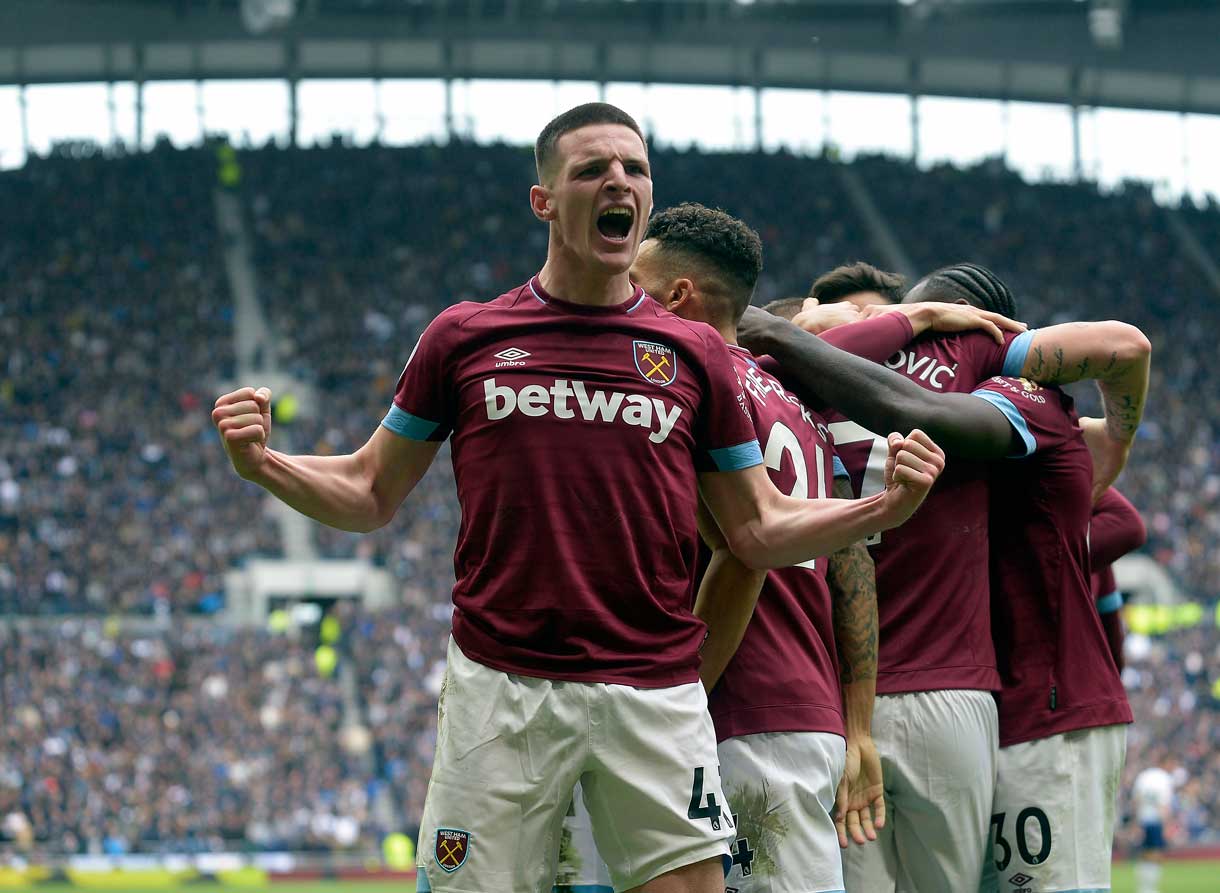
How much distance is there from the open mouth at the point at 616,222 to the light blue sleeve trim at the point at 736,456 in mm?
555

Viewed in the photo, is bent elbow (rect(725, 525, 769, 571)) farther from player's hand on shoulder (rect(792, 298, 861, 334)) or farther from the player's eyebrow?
player's hand on shoulder (rect(792, 298, 861, 334))

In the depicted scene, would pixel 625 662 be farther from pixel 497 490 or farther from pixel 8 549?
pixel 8 549

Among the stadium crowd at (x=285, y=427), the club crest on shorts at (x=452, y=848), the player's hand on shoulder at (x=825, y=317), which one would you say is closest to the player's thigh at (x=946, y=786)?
the player's hand on shoulder at (x=825, y=317)

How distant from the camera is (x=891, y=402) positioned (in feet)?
13.0

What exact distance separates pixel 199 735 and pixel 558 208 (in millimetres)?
19543

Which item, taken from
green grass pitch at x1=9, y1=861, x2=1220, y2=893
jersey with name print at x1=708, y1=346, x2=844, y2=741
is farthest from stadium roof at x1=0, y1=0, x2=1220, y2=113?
jersey with name print at x1=708, y1=346, x2=844, y2=741

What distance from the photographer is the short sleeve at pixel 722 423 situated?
353 centimetres

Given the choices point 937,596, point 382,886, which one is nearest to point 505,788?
point 937,596

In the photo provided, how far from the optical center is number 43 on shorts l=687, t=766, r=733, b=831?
3.27 meters

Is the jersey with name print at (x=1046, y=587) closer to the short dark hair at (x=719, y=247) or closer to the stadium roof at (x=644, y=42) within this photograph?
the short dark hair at (x=719, y=247)

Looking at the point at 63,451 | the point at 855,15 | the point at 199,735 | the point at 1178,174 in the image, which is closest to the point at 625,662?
the point at 199,735

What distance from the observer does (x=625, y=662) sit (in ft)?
10.8

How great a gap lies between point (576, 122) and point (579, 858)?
5.62 feet

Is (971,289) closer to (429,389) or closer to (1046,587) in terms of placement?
(1046,587)
